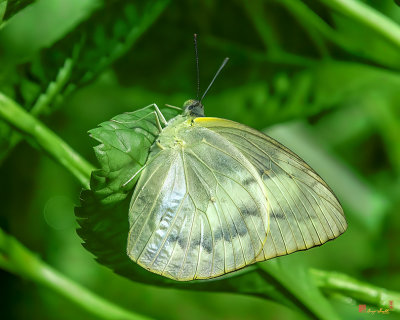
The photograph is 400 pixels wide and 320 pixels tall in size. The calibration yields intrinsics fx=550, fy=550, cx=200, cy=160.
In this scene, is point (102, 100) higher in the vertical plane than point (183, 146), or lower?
higher

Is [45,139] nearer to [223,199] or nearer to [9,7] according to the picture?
[9,7]

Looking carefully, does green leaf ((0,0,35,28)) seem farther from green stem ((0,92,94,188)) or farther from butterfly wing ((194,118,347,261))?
butterfly wing ((194,118,347,261))

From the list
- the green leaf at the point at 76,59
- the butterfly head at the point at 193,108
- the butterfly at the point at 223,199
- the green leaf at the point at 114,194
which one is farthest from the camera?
the butterfly head at the point at 193,108

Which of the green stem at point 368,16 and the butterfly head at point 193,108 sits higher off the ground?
the green stem at point 368,16

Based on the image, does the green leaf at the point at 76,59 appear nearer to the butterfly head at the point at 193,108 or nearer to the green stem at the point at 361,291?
the butterfly head at the point at 193,108

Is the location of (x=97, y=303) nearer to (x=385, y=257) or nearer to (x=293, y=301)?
(x=293, y=301)

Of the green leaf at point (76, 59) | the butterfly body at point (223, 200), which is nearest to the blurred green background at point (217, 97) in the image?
the green leaf at point (76, 59)

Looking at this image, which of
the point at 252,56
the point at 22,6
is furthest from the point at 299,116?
the point at 22,6
